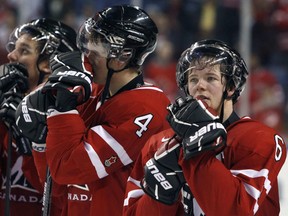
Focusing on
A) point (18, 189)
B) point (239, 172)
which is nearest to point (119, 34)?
point (239, 172)

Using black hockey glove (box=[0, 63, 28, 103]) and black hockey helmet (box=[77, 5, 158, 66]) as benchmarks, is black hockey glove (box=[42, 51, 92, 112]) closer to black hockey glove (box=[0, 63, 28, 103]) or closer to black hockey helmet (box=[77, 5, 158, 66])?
black hockey helmet (box=[77, 5, 158, 66])

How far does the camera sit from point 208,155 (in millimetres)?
2123

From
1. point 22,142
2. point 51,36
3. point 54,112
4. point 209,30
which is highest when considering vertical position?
point 51,36

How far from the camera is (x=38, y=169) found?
9.03 feet

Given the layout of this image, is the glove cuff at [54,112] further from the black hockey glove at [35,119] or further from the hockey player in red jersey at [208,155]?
the hockey player in red jersey at [208,155]

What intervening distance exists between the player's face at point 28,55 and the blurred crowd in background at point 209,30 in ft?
9.05

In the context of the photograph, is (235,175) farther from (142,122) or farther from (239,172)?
(142,122)

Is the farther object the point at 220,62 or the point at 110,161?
the point at 110,161

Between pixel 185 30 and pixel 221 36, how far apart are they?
294 mm

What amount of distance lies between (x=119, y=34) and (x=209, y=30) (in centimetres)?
351

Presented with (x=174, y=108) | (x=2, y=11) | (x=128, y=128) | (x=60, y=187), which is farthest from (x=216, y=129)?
(x=2, y=11)

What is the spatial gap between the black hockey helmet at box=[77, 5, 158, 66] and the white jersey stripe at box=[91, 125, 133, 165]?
225 millimetres

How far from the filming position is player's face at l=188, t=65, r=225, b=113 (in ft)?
7.48

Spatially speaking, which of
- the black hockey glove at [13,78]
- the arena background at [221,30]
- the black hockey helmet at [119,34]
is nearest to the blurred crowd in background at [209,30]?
the arena background at [221,30]
